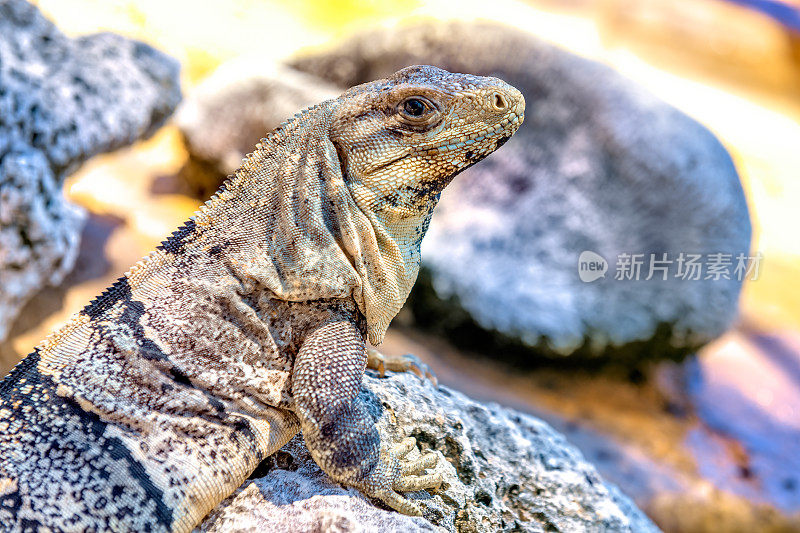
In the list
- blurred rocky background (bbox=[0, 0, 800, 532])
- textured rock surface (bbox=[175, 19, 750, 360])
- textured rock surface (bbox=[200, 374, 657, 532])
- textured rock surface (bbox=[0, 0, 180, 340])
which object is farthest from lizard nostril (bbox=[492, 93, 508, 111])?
textured rock surface (bbox=[175, 19, 750, 360])

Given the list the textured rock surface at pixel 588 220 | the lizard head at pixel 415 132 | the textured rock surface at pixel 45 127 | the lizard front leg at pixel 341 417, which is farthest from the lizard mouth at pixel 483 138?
the textured rock surface at pixel 588 220

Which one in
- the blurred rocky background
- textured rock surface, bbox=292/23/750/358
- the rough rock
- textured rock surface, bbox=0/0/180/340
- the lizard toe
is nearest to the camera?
the lizard toe

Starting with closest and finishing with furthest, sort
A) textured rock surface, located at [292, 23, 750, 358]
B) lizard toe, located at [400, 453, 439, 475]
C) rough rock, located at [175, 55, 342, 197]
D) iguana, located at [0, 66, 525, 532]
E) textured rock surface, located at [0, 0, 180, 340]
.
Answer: iguana, located at [0, 66, 525, 532]
lizard toe, located at [400, 453, 439, 475]
textured rock surface, located at [0, 0, 180, 340]
textured rock surface, located at [292, 23, 750, 358]
rough rock, located at [175, 55, 342, 197]

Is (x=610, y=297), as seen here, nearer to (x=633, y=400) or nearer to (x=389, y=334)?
(x=633, y=400)

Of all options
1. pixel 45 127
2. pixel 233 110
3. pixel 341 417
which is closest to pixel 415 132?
pixel 341 417

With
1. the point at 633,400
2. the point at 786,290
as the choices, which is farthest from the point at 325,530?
the point at 786,290

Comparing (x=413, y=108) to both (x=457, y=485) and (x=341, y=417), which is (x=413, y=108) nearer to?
(x=341, y=417)

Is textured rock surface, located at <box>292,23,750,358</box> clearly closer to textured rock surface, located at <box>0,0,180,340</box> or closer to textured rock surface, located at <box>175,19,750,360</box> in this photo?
textured rock surface, located at <box>175,19,750,360</box>

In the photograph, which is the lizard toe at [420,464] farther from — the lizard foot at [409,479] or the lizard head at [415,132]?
the lizard head at [415,132]
